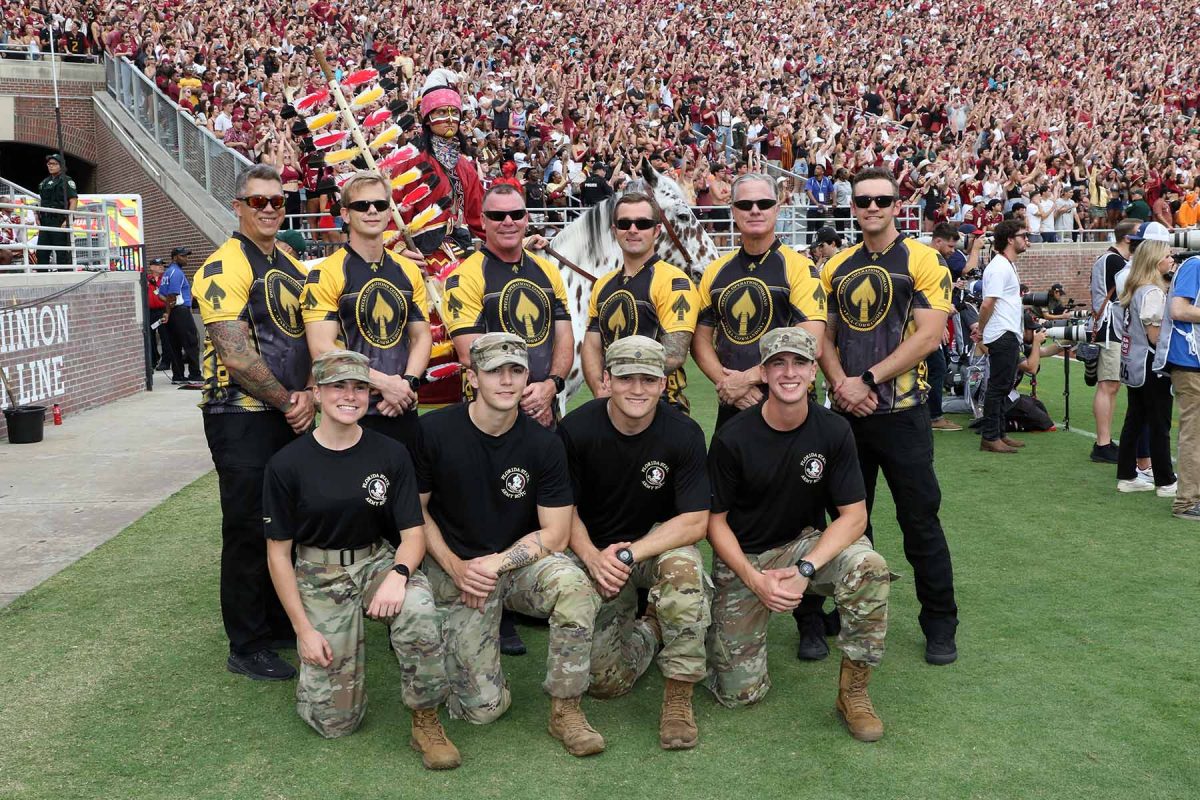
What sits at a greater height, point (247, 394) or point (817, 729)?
point (247, 394)

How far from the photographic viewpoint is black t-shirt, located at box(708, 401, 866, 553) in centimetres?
459

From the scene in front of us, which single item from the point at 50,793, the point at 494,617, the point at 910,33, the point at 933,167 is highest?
the point at 910,33

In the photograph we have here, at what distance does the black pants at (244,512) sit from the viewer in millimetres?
4883

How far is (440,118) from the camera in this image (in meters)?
7.09

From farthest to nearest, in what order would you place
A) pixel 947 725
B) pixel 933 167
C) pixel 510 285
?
pixel 933 167
pixel 510 285
pixel 947 725

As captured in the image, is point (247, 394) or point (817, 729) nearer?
point (817, 729)

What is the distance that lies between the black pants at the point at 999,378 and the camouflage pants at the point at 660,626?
584 cm

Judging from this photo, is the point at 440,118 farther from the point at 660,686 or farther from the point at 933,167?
the point at 933,167

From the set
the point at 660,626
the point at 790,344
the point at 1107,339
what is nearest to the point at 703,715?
the point at 660,626

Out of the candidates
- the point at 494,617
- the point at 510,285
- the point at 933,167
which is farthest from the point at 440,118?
the point at 933,167

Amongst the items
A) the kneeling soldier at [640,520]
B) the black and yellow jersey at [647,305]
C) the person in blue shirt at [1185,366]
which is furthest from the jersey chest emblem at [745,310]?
the person in blue shirt at [1185,366]

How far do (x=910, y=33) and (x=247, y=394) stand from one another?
3592 centimetres

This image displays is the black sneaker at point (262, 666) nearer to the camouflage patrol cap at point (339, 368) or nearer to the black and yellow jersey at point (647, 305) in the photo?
the camouflage patrol cap at point (339, 368)

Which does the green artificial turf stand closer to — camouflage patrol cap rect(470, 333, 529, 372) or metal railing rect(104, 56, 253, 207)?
camouflage patrol cap rect(470, 333, 529, 372)
